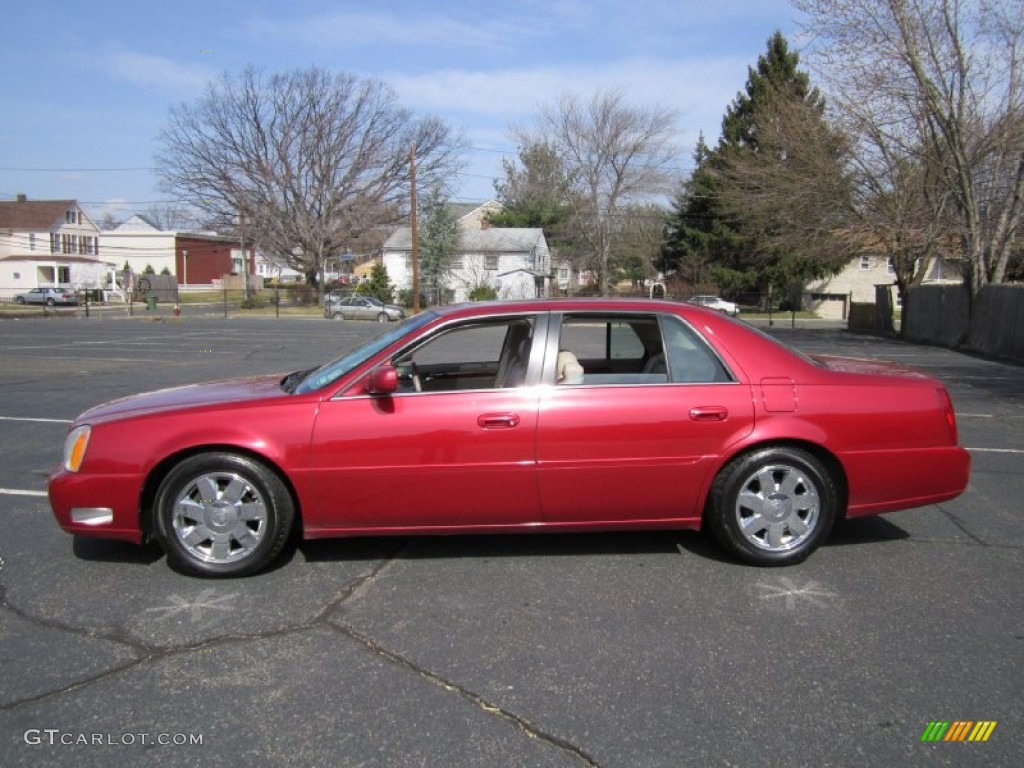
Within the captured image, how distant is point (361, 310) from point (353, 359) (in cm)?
3830

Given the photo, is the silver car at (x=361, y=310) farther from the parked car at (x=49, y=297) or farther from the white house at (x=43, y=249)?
the white house at (x=43, y=249)

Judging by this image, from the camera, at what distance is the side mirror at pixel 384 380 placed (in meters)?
3.93

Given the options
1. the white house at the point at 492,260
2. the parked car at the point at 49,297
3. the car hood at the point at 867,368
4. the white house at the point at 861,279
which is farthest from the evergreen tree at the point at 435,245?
the car hood at the point at 867,368

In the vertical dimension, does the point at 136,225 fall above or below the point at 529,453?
above

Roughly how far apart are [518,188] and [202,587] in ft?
249

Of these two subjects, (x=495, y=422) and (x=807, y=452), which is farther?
(x=807, y=452)

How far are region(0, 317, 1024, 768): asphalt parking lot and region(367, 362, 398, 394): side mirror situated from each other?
40.5 inches

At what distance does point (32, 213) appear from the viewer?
66.9 meters

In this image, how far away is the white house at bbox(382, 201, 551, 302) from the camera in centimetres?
6075

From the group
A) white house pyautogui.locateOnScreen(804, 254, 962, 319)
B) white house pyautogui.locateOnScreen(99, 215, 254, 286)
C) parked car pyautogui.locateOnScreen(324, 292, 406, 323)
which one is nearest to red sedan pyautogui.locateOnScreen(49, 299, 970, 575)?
parked car pyautogui.locateOnScreen(324, 292, 406, 323)

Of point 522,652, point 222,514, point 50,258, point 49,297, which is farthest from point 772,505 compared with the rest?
point 50,258

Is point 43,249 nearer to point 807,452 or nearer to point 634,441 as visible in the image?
point 634,441

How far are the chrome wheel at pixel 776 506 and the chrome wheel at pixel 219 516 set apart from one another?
8.51 feet

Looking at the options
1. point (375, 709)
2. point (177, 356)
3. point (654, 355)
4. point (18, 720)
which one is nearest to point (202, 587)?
point (18, 720)
